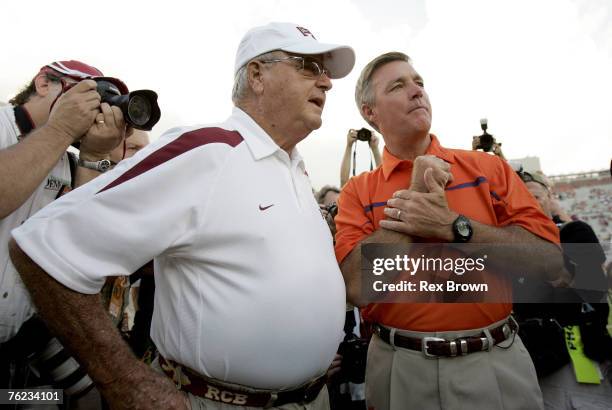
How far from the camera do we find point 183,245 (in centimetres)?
121

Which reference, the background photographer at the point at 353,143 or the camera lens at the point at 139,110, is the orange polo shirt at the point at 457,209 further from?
the background photographer at the point at 353,143

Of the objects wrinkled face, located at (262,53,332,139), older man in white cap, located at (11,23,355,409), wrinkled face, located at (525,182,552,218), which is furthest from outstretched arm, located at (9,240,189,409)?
wrinkled face, located at (525,182,552,218)

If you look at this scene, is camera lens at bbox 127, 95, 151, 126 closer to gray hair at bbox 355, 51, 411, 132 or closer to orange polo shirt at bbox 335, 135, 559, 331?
orange polo shirt at bbox 335, 135, 559, 331

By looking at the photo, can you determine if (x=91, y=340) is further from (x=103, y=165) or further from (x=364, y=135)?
(x=364, y=135)

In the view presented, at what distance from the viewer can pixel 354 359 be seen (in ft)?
10.5

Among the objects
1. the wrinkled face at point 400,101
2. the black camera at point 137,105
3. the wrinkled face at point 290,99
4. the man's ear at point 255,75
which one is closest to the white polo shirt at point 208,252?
the wrinkled face at point 290,99

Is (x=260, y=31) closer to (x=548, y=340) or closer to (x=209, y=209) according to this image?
(x=209, y=209)

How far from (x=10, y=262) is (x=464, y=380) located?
2210mm

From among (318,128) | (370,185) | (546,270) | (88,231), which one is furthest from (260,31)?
(546,270)

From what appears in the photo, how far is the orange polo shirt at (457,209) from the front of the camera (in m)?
1.82

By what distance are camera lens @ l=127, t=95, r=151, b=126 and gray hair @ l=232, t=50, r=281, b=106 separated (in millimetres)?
470

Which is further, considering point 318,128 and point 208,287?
point 318,128

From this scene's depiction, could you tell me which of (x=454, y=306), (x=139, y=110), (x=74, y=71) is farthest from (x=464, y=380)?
(x=74, y=71)

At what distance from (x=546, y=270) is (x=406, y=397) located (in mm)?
963
